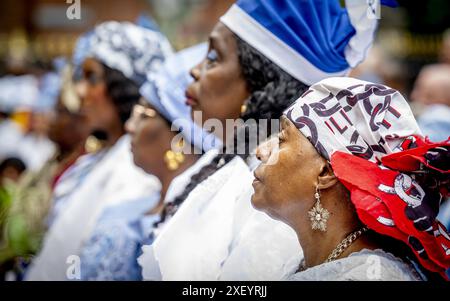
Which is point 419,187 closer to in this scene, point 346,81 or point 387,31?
point 346,81

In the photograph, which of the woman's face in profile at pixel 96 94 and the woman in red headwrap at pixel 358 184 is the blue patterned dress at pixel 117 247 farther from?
the woman in red headwrap at pixel 358 184

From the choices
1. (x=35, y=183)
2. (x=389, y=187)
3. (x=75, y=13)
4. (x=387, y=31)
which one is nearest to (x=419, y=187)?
(x=389, y=187)

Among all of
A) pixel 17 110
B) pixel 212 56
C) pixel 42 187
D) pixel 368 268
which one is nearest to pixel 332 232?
pixel 368 268

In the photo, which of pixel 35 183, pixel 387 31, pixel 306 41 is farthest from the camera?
pixel 387 31

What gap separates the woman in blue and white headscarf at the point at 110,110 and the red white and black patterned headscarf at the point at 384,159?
85.2 inches

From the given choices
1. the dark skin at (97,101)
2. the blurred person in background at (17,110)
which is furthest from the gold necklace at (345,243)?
the blurred person in background at (17,110)

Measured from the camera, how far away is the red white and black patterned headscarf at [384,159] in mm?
2049

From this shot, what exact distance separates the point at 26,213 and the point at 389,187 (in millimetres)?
2874

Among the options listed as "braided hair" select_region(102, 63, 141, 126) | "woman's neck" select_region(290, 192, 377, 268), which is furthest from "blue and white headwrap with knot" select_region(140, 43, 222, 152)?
"woman's neck" select_region(290, 192, 377, 268)

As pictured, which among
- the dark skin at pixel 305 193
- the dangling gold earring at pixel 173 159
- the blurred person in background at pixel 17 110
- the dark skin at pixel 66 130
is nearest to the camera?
the dark skin at pixel 305 193

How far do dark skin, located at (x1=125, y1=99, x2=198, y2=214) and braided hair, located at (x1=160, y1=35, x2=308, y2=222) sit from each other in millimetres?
852

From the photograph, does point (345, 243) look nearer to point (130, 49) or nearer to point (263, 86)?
point (263, 86)

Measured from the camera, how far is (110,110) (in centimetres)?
450
